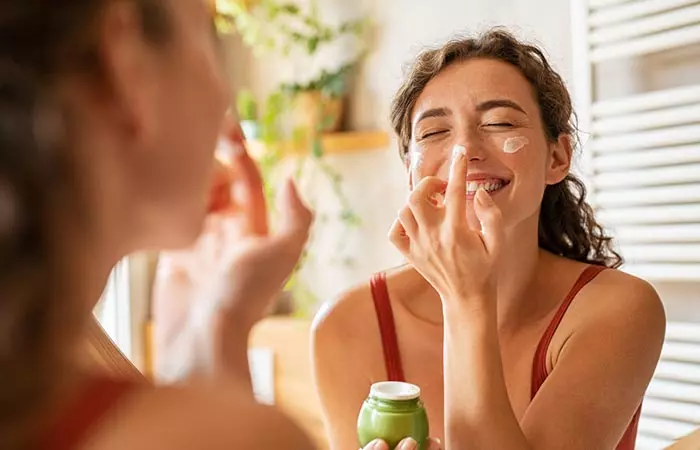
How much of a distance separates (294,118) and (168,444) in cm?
188

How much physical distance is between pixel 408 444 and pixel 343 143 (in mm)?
1447

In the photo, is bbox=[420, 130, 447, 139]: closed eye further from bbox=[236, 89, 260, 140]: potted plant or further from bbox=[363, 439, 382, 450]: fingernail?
bbox=[236, 89, 260, 140]: potted plant

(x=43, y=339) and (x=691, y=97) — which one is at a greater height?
(x=691, y=97)

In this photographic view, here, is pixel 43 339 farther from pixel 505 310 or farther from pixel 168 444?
pixel 505 310

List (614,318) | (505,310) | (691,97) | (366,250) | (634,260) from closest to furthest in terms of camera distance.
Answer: (614,318), (505,310), (691,97), (634,260), (366,250)

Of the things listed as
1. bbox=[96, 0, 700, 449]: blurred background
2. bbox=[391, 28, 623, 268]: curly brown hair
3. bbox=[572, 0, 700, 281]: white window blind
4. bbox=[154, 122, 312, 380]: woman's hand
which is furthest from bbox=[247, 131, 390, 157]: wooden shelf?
bbox=[154, 122, 312, 380]: woman's hand

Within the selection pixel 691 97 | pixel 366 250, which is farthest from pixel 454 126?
pixel 366 250

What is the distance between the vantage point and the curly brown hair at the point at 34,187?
0.87 feet

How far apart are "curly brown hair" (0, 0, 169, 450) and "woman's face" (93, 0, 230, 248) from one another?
22 mm

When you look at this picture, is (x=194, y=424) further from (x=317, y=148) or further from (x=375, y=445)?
(x=317, y=148)

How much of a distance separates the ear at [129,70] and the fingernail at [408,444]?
44 centimetres

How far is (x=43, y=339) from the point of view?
28 cm

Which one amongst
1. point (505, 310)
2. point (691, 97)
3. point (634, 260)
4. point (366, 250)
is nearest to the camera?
point (505, 310)

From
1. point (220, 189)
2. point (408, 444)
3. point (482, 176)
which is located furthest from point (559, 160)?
point (220, 189)
